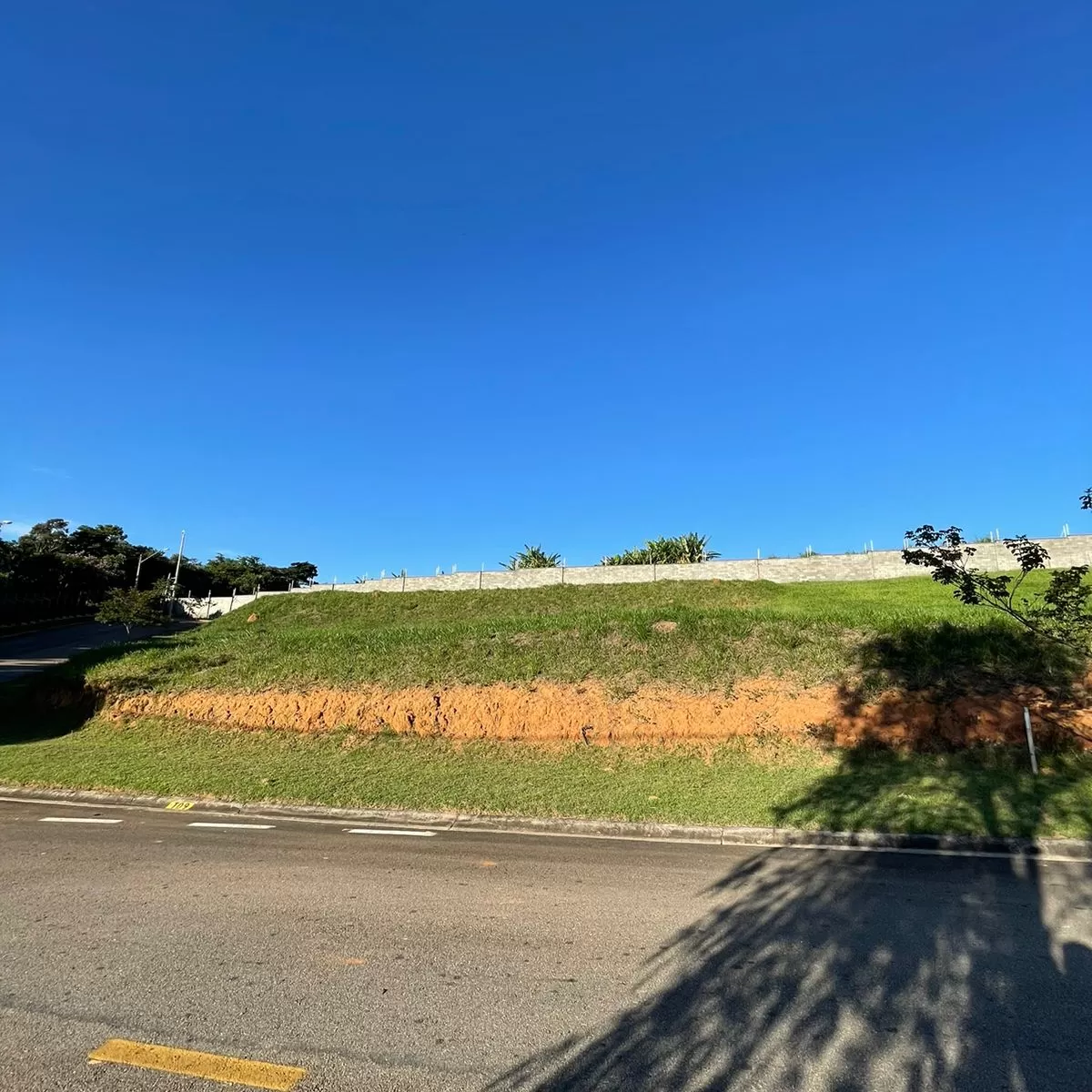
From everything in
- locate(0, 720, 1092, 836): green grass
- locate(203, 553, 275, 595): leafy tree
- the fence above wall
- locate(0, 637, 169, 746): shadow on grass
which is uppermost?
locate(203, 553, 275, 595): leafy tree

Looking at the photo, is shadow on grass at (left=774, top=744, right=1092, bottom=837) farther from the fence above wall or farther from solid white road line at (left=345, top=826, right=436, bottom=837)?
the fence above wall

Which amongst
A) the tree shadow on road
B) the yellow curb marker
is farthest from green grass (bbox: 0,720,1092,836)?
the yellow curb marker

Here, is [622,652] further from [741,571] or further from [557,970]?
[741,571]

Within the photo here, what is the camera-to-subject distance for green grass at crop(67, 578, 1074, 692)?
15.9m

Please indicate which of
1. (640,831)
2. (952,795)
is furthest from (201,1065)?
(952,795)

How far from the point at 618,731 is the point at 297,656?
419 inches

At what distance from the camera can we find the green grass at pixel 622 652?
15.9 meters

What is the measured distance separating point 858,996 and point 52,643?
4770cm

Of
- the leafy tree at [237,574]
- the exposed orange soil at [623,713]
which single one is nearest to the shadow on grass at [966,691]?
the exposed orange soil at [623,713]

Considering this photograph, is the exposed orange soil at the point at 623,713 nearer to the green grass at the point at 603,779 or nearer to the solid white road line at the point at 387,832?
the green grass at the point at 603,779

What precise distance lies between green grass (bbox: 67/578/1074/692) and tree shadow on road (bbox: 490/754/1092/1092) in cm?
908

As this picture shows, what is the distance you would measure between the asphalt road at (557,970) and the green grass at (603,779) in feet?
6.02

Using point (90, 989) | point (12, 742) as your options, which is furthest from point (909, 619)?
point (12, 742)

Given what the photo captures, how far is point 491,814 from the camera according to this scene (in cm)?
1074
